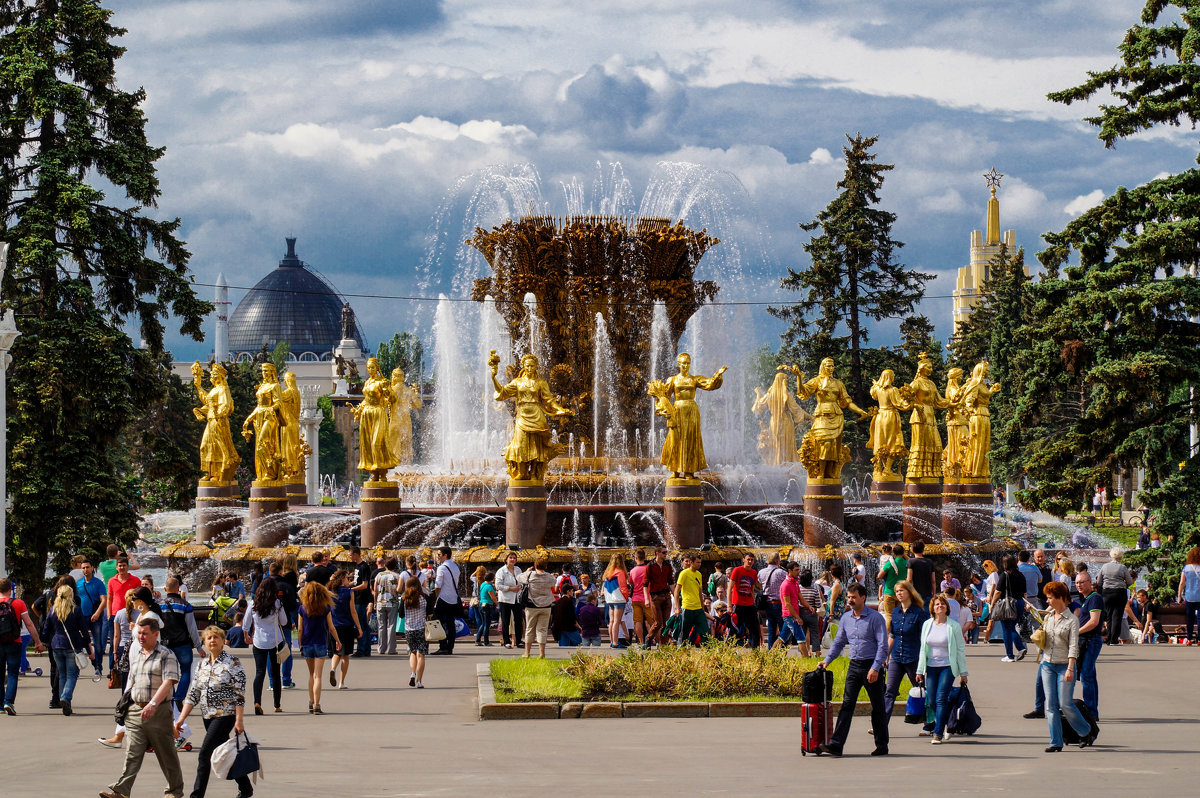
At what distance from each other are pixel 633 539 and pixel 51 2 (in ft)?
42.5

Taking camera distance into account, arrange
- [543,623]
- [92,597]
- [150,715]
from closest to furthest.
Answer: [150,715] < [92,597] < [543,623]

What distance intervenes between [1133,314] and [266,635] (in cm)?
1531

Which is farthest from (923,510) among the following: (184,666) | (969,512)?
(184,666)

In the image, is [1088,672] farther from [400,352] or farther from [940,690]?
[400,352]

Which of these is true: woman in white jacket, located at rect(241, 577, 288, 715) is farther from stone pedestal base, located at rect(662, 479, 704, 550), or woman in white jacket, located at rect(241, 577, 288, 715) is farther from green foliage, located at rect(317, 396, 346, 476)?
green foliage, located at rect(317, 396, 346, 476)

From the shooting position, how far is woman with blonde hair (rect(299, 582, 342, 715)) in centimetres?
1421

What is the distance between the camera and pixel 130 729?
9.57 meters

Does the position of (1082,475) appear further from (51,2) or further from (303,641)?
(51,2)

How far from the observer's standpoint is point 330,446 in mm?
111312

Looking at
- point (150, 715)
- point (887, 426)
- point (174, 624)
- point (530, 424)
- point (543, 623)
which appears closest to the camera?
point (150, 715)

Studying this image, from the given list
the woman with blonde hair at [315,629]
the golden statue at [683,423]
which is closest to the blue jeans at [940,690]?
the woman with blonde hair at [315,629]

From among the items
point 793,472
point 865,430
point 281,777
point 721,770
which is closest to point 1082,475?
point 793,472

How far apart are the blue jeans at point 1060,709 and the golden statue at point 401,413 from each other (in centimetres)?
1701

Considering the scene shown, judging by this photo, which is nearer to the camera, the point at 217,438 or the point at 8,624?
the point at 8,624
